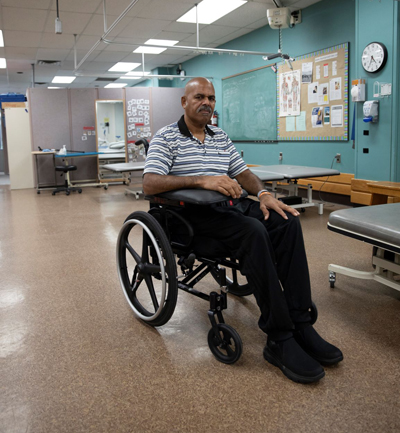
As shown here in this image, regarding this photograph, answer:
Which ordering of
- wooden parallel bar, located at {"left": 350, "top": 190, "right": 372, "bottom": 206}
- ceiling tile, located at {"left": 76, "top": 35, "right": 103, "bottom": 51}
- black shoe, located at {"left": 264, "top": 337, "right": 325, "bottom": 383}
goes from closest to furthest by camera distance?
black shoe, located at {"left": 264, "top": 337, "right": 325, "bottom": 383}
wooden parallel bar, located at {"left": 350, "top": 190, "right": 372, "bottom": 206}
ceiling tile, located at {"left": 76, "top": 35, "right": 103, "bottom": 51}

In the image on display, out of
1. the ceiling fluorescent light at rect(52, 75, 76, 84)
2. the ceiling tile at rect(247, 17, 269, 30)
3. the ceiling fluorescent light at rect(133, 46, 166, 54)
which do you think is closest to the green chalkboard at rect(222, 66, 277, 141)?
the ceiling tile at rect(247, 17, 269, 30)

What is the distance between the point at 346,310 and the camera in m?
2.24

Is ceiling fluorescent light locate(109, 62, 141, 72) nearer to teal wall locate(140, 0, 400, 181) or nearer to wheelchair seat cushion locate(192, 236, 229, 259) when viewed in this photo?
teal wall locate(140, 0, 400, 181)

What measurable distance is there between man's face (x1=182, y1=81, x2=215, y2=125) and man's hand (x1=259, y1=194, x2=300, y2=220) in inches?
19.3

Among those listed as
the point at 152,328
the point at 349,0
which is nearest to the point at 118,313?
the point at 152,328

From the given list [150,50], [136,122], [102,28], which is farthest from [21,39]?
[136,122]

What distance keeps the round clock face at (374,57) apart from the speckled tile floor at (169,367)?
2.67 m

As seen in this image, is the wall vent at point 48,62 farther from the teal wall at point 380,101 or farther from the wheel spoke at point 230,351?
the wheel spoke at point 230,351

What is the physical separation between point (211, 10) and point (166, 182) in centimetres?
539

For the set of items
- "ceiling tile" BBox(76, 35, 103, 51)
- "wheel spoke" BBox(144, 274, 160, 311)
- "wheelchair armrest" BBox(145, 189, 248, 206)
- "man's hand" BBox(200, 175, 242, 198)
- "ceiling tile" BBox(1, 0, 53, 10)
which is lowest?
"wheel spoke" BBox(144, 274, 160, 311)

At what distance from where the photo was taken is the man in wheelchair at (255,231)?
160cm

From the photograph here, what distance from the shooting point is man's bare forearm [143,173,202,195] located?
1825 mm

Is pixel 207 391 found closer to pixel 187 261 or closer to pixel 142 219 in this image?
pixel 187 261

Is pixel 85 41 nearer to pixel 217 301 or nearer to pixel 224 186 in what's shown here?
pixel 224 186
